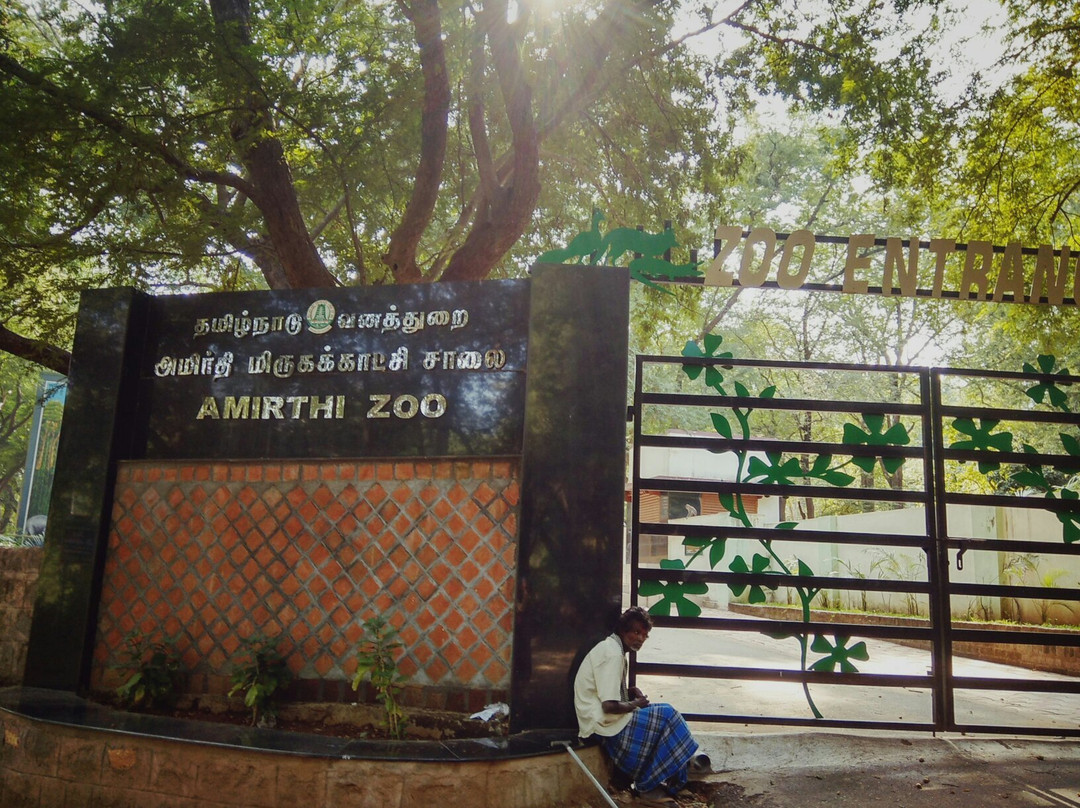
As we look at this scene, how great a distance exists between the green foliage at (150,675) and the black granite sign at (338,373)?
1.34 metres

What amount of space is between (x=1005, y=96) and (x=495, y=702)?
373 inches

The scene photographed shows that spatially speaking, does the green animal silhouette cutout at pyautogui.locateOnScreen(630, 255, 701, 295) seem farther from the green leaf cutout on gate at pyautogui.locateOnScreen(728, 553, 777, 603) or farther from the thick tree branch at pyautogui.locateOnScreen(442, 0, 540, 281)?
the thick tree branch at pyautogui.locateOnScreen(442, 0, 540, 281)

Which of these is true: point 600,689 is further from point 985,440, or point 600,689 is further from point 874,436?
point 985,440

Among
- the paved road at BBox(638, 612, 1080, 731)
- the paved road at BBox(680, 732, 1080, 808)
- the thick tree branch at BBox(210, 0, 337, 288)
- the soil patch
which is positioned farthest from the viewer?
the thick tree branch at BBox(210, 0, 337, 288)

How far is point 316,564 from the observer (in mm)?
5285

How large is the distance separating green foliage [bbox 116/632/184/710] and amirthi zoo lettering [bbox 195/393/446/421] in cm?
162

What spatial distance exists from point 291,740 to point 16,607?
297 cm

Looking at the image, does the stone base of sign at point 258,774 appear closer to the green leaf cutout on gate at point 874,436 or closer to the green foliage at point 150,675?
the green foliage at point 150,675

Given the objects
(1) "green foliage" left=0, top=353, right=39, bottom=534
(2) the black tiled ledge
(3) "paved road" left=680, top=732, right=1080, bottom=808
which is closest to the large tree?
(2) the black tiled ledge

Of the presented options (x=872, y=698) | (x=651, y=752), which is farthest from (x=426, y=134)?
(x=872, y=698)

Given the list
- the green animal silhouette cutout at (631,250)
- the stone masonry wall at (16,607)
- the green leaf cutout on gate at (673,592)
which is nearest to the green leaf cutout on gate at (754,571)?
the green leaf cutout on gate at (673,592)

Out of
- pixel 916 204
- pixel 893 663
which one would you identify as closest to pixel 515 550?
pixel 893 663

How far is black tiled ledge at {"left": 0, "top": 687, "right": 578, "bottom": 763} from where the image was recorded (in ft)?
13.6

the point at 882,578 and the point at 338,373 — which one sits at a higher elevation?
the point at 338,373
